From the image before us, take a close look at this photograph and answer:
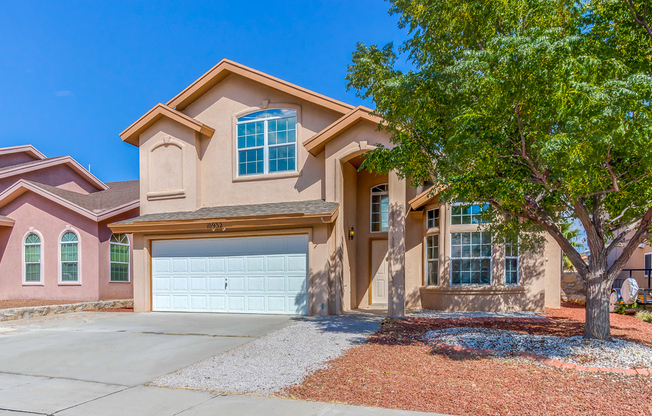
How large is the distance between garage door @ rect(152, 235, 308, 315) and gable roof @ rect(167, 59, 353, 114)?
13.1 ft

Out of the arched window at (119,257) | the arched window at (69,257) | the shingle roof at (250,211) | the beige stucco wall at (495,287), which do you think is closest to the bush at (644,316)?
the beige stucco wall at (495,287)

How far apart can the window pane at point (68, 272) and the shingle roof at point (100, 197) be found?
2285 mm

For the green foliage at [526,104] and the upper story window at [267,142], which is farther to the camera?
the upper story window at [267,142]

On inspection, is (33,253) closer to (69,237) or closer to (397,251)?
(69,237)

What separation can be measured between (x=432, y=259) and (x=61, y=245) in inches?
531

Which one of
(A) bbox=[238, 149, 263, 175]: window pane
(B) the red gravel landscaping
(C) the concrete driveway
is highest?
(A) bbox=[238, 149, 263, 175]: window pane

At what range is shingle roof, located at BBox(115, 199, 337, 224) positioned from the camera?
1225 cm

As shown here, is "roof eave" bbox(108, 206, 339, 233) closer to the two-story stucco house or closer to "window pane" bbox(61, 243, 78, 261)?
the two-story stucco house

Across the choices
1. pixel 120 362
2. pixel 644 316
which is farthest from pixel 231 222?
pixel 644 316

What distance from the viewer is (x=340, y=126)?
12578mm

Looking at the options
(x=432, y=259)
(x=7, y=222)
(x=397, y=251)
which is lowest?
(x=432, y=259)

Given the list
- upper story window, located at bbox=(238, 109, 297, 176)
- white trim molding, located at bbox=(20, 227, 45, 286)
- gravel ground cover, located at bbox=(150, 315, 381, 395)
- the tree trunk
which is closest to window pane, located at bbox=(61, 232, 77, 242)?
white trim molding, located at bbox=(20, 227, 45, 286)

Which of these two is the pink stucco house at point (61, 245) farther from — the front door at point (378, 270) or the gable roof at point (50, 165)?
the front door at point (378, 270)

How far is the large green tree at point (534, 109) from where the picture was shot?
584 centimetres
